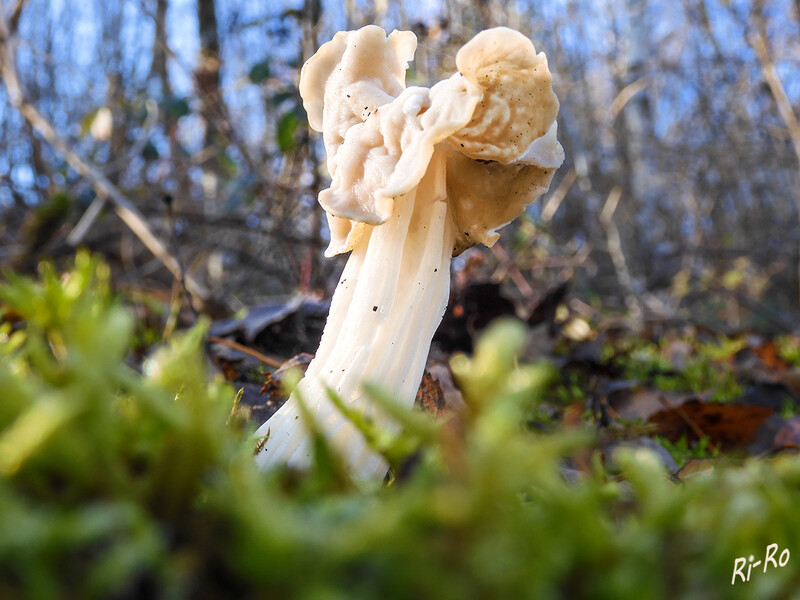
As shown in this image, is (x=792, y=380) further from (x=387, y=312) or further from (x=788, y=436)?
(x=387, y=312)

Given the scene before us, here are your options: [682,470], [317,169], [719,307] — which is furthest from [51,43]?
[682,470]

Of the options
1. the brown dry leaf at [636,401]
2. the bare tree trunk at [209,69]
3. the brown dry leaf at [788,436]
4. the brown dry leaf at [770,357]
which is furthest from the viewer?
the bare tree trunk at [209,69]

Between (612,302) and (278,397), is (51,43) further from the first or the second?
(278,397)

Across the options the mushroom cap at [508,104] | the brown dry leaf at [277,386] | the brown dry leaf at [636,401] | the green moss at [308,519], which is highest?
the green moss at [308,519]

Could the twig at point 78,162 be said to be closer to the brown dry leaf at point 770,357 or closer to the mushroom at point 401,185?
the mushroom at point 401,185

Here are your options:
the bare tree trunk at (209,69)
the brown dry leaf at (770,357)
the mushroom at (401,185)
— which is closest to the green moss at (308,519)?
the mushroom at (401,185)

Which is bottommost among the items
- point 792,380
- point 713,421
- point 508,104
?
point 792,380

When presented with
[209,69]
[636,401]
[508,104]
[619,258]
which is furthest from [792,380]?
[209,69]
